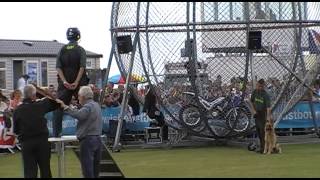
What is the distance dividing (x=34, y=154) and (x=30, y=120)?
47 centimetres

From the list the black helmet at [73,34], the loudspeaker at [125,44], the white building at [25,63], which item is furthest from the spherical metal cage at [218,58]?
the white building at [25,63]

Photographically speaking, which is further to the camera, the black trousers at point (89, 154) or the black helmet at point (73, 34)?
the black helmet at point (73, 34)

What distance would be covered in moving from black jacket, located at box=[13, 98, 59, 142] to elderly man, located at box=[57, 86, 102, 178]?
34cm

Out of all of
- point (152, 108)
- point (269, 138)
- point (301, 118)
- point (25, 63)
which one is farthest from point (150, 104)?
point (25, 63)

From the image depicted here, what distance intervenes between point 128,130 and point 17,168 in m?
5.52

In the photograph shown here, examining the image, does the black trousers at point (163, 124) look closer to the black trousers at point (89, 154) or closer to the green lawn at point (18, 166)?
the green lawn at point (18, 166)

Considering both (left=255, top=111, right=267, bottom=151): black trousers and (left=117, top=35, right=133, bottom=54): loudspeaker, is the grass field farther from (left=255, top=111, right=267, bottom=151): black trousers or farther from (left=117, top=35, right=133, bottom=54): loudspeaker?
(left=117, top=35, right=133, bottom=54): loudspeaker

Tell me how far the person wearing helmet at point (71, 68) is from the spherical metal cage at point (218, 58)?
20.7 feet

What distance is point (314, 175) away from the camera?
36.0 ft

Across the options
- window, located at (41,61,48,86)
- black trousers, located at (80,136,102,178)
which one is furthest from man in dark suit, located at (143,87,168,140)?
window, located at (41,61,48,86)

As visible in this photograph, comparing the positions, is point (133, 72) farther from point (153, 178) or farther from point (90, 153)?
point (90, 153)

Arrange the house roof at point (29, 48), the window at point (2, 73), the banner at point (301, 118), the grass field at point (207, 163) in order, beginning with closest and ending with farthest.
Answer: the grass field at point (207, 163)
the banner at point (301, 118)
the window at point (2, 73)
the house roof at point (29, 48)

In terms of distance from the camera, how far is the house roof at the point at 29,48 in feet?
132

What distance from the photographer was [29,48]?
139ft
